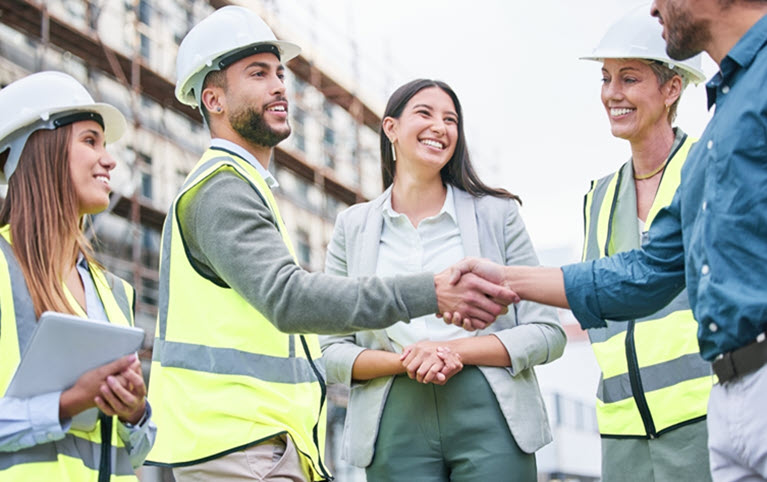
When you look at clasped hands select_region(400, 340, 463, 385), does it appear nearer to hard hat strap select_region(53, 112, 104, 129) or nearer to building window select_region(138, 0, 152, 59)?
hard hat strap select_region(53, 112, 104, 129)

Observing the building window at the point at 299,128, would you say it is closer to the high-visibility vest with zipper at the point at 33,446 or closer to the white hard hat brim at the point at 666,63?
the white hard hat brim at the point at 666,63

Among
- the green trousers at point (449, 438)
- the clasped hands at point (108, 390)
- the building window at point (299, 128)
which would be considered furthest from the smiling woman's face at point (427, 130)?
the building window at point (299, 128)

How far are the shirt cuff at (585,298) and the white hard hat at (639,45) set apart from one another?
4.26 ft

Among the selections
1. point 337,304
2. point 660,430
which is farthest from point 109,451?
point 660,430

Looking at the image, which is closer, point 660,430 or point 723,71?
point 723,71

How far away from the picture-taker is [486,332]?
344cm

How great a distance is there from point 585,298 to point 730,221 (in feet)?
2.18

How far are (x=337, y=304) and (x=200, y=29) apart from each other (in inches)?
45.6

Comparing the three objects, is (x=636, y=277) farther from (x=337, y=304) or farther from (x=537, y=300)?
(x=337, y=304)

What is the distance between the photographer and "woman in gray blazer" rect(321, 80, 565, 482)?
3270 millimetres

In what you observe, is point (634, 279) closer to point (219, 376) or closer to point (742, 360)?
point (742, 360)

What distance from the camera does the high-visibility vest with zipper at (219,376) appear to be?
→ 276 cm

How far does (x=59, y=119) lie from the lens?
3.09m

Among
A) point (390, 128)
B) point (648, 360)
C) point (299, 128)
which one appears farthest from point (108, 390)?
point (299, 128)
